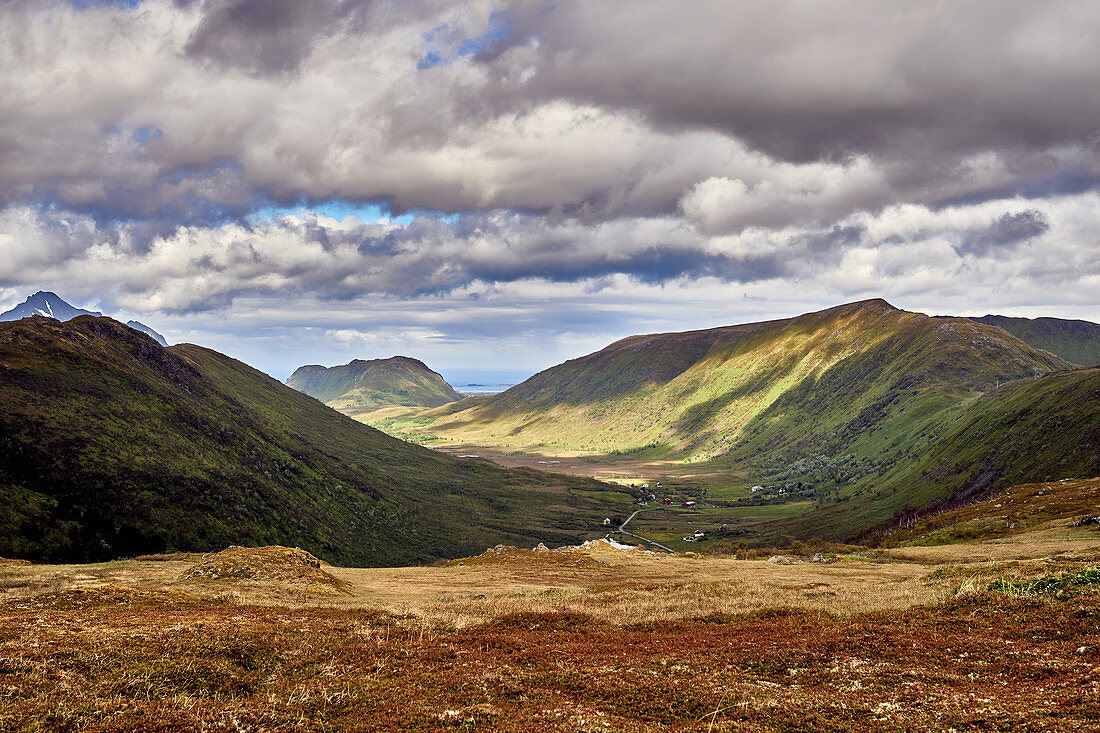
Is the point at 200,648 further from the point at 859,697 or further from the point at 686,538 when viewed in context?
the point at 686,538

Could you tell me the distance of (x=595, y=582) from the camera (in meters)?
56.4

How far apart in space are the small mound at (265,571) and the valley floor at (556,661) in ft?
20.3

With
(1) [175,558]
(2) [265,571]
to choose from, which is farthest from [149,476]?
(2) [265,571]

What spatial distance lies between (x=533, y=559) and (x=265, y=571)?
35.4 metres

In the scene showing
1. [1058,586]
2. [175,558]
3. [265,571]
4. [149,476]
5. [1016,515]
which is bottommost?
[1016,515]

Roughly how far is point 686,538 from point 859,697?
180337 millimetres

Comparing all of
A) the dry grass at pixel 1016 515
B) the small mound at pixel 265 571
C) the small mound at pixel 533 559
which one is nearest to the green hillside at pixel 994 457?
the dry grass at pixel 1016 515

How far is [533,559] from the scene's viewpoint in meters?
74.2

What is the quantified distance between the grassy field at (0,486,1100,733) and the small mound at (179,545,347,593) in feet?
15.6

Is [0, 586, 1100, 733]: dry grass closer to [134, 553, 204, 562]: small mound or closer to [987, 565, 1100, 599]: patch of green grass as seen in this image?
[987, 565, 1100, 599]: patch of green grass

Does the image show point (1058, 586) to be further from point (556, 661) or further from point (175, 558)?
point (175, 558)

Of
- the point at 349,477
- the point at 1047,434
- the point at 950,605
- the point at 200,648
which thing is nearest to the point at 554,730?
the point at 200,648

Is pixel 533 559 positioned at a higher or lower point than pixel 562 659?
lower

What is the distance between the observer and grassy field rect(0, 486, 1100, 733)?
16.7 m
